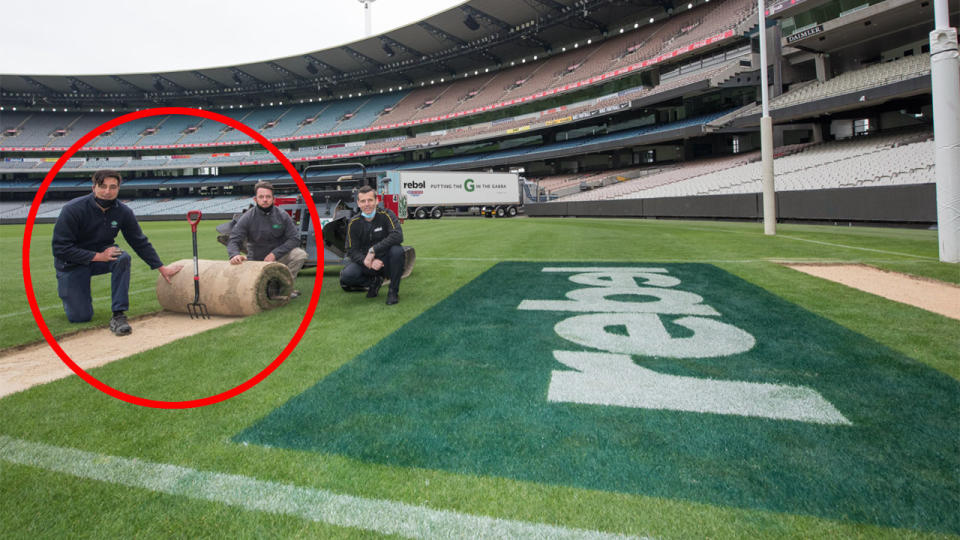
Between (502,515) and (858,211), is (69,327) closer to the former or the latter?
(502,515)

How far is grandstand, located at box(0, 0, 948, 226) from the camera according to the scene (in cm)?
2627

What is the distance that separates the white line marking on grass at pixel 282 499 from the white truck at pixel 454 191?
33.4m

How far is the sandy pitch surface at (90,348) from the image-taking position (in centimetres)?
355

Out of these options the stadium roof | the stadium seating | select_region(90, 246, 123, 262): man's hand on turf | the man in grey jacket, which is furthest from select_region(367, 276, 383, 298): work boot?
the stadium roof

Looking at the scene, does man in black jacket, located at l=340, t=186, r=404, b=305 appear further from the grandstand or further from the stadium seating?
the stadium seating

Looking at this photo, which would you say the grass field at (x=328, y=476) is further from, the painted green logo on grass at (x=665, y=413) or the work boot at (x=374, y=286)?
the work boot at (x=374, y=286)

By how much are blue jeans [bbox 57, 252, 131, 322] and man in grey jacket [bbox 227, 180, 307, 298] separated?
3.56 feet

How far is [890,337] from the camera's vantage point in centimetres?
398

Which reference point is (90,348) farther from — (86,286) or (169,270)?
(86,286)

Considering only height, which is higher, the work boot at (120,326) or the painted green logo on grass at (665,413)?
the work boot at (120,326)

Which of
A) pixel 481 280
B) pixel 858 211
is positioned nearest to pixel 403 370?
pixel 481 280

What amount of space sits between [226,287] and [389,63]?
199 feet

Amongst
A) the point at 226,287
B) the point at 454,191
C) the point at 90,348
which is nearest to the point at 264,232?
the point at 226,287

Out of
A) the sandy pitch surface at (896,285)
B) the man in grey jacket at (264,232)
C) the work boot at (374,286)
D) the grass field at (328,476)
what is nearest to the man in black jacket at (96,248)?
the man in grey jacket at (264,232)
